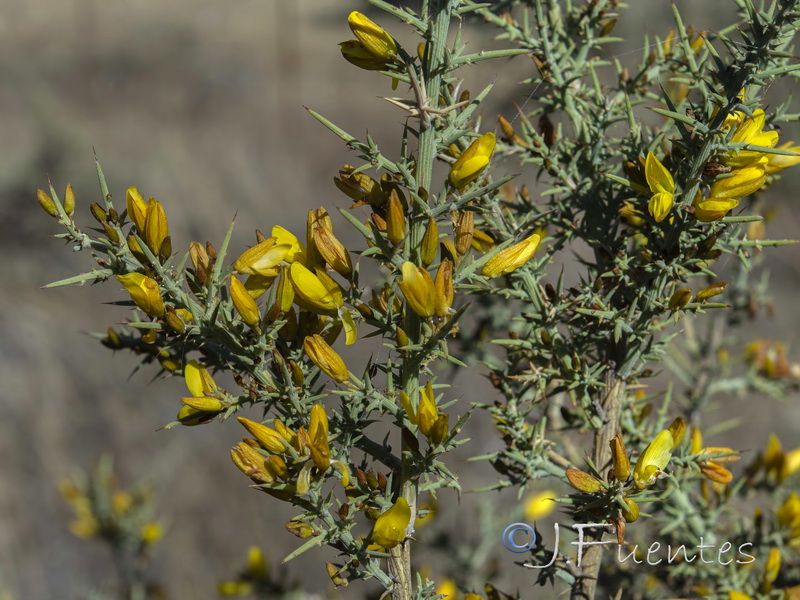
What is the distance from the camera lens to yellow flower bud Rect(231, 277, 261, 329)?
76 centimetres

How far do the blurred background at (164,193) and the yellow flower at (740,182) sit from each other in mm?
219

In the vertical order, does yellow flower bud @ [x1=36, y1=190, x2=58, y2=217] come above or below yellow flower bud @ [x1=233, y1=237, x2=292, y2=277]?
above

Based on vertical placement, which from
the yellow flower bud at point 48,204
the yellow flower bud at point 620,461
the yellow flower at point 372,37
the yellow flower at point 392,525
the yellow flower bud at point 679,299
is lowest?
the yellow flower at point 392,525

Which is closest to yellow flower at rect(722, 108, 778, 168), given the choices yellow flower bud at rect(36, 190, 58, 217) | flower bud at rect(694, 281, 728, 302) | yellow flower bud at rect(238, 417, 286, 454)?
flower bud at rect(694, 281, 728, 302)

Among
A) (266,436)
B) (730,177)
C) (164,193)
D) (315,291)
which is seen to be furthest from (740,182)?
(164,193)

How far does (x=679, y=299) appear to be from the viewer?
0.91m

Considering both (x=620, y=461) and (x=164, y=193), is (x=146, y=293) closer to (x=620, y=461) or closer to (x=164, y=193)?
(x=620, y=461)

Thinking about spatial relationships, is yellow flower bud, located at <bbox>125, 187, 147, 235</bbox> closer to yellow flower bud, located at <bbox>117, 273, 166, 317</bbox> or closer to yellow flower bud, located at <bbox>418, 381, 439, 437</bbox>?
yellow flower bud, located at <bbox>117, 273, 166, 317</bbox>

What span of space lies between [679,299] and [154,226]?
2.29 feet

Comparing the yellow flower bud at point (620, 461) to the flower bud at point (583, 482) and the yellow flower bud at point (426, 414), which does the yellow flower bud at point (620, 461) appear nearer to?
the flower bud at point (583, 482)

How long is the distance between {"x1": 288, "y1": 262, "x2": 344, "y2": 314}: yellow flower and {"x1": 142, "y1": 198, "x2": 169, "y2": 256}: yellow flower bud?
17 cm

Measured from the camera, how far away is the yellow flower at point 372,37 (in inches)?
28.9

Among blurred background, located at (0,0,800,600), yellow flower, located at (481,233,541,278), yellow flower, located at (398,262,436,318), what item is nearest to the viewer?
yellow flower, located at (398,262,436,318)

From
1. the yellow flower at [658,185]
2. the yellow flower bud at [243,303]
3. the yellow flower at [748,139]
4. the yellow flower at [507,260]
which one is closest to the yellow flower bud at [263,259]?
the yellow flower bud at [243,303]
